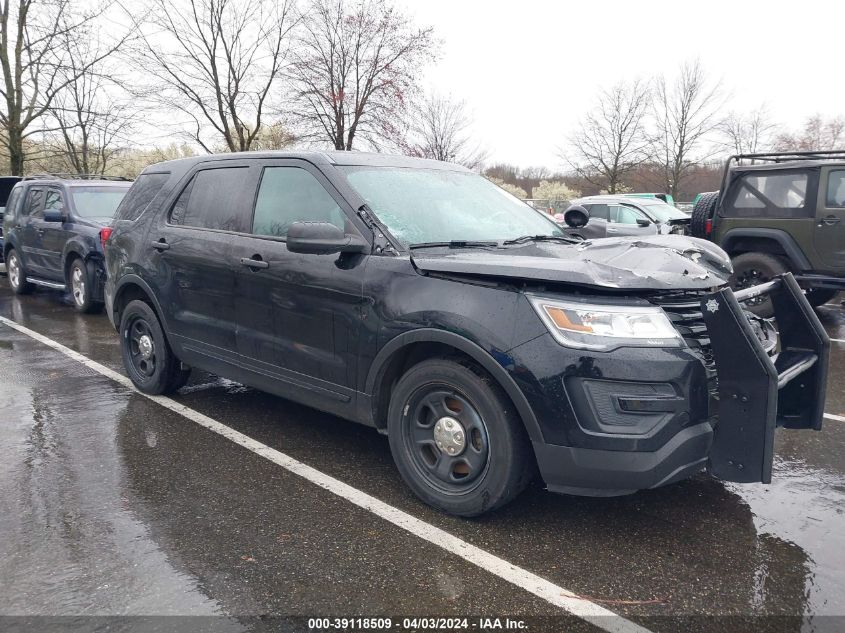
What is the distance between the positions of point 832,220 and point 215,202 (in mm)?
7470

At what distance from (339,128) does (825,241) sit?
634 inches

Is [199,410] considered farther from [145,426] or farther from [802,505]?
[802,505]

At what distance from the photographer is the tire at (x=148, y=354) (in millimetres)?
5258

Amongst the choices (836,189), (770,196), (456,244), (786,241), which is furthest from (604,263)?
(770,196)

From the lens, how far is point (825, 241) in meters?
8.67

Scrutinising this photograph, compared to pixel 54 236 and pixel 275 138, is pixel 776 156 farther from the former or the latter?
pixel 275 138

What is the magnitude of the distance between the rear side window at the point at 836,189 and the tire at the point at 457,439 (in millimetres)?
7334

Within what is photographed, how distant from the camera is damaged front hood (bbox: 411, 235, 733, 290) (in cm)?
298

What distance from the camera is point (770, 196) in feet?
30.0

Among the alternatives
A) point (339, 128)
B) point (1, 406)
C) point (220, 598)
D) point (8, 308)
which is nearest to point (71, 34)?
point (339, 128)

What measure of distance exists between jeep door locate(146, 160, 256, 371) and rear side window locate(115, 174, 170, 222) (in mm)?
292

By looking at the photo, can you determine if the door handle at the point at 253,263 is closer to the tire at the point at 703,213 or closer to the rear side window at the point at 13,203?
the tire at the point at 703,213

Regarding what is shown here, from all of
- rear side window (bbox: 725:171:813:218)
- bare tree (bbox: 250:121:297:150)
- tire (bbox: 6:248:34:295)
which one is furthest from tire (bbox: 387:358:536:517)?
bare tree (bbox: 250:121:297:150)

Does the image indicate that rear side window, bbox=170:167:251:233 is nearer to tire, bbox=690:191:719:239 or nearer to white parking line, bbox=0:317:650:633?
white parking line, bbox=0:317:650:633
